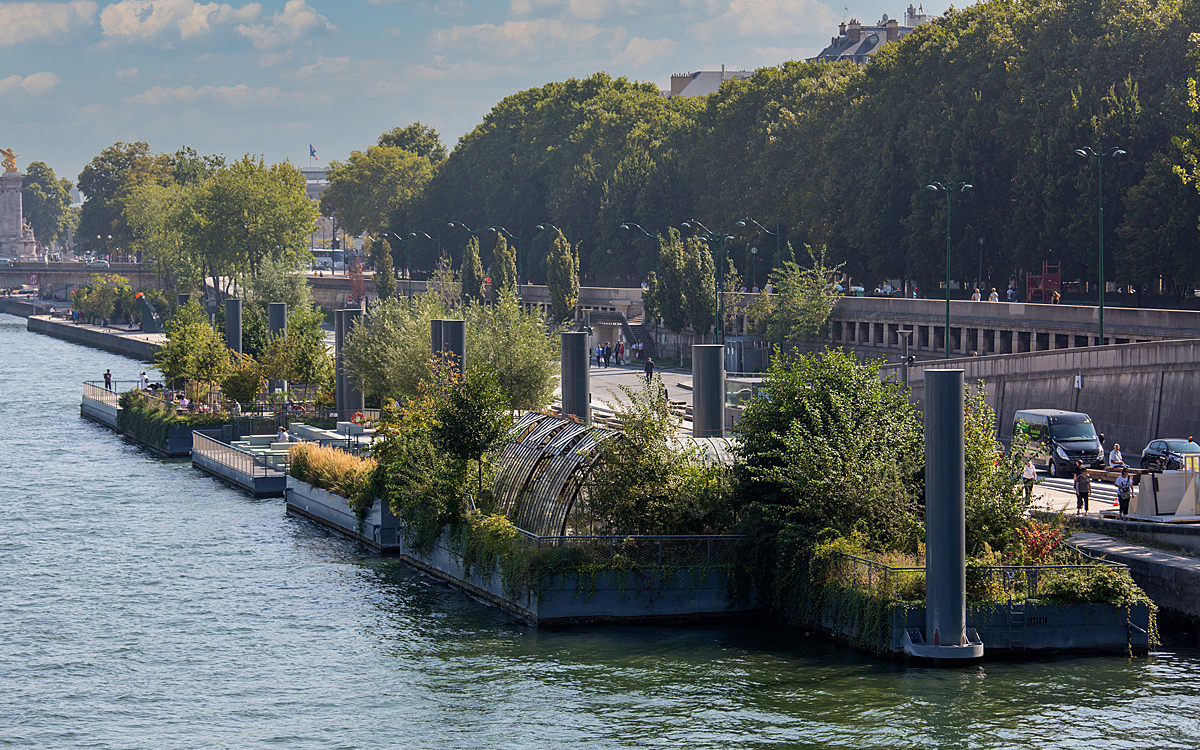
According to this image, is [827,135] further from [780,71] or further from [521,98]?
[521,98]

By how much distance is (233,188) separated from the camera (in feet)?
492

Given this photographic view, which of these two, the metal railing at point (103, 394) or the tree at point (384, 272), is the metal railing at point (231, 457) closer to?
the metal railing at point (103, 394)

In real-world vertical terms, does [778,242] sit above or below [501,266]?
above

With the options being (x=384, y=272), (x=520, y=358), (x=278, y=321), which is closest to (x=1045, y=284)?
(x=520, y=358)

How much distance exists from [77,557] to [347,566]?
28.7 ft

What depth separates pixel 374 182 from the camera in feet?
616

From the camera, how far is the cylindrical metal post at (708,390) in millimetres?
44219

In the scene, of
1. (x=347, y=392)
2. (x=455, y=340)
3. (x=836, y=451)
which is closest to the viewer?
(x=836, y=451)

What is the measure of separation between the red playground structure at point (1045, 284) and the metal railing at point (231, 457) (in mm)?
39913

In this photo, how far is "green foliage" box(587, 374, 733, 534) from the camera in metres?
36.5

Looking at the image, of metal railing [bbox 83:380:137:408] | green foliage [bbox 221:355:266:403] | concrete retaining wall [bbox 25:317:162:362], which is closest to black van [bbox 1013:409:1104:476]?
green foliage [bbox 221:355:266:403]

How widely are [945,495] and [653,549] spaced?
25.7 feet

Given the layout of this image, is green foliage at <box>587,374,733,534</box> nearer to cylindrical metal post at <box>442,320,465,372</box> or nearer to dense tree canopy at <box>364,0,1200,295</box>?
cylindrical metal post at <box>442,320,465,372</box>

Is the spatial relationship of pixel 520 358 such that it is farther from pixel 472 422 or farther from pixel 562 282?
pixel 562 282
